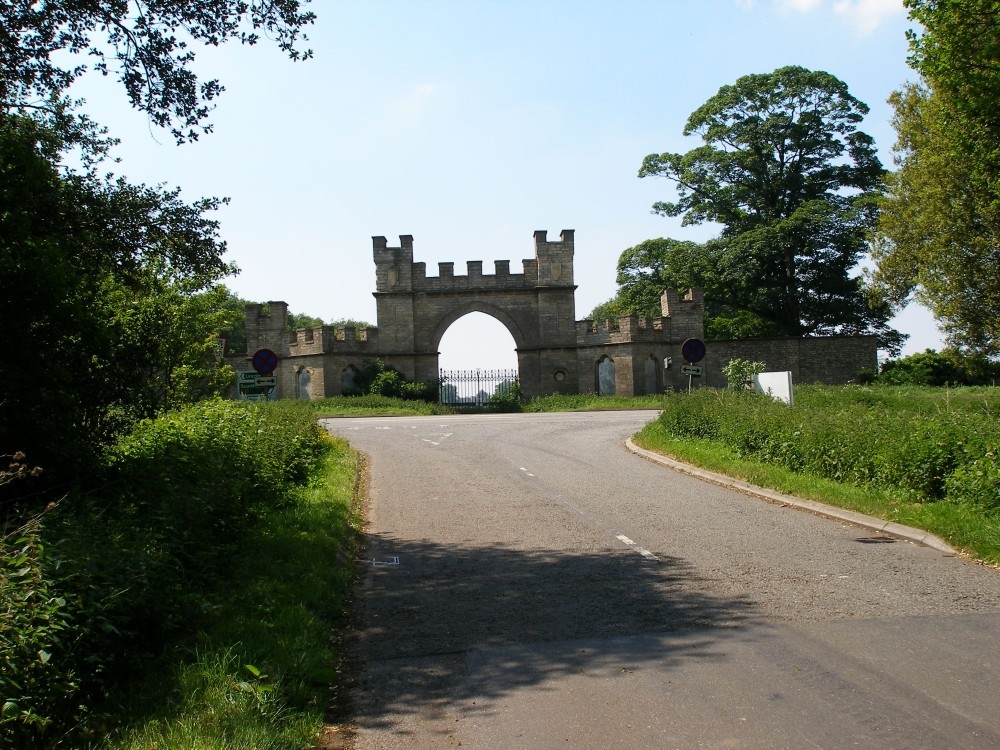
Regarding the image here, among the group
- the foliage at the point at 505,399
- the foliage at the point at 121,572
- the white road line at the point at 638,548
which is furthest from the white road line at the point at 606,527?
the foliage at the point at 505,399

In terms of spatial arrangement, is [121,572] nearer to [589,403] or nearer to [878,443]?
[878,443]

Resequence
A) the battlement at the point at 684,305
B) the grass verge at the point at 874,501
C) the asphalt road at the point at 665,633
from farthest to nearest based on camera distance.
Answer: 1. the battlement at the point at 684,305
2. the grass verge at the point at 874,501
3. the asphalt road at the point at 665,633

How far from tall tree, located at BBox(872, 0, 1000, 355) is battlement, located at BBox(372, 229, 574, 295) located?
1458 cm

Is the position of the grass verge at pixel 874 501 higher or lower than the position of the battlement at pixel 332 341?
lower

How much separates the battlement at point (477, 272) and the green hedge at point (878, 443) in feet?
80.0

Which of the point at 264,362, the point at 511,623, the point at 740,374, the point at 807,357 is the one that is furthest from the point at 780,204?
the point at 511,623

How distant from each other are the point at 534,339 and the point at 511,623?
35.3 m

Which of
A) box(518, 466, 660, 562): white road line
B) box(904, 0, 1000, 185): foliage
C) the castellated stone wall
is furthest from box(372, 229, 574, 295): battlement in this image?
box(518, 466, 660, 562): white road line

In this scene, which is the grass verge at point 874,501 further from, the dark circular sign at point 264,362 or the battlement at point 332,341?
the battlement at point 332,341

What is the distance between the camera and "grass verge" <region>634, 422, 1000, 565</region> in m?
8.81

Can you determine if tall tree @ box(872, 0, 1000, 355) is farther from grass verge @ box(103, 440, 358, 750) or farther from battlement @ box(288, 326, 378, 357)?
battlement @ box(288, 326, 378, 357)

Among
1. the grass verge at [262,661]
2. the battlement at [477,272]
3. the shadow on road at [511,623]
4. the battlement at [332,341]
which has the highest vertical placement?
the battlement at [477,272]

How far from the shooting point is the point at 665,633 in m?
6.45

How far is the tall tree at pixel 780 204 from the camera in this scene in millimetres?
47312
